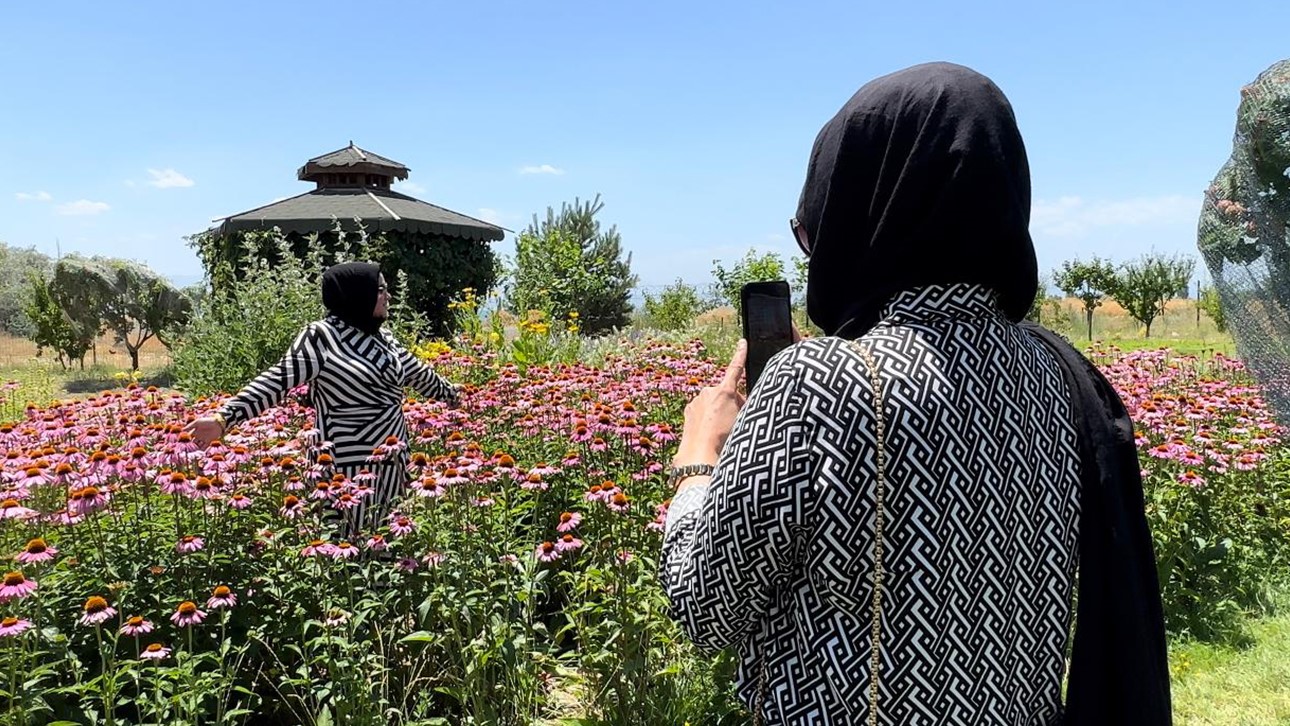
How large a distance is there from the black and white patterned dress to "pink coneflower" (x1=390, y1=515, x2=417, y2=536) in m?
1.72

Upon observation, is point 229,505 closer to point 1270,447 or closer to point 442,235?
point 1270,447

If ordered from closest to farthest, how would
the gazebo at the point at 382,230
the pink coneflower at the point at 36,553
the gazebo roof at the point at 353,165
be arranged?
the pink coneflower at the point at 36,553 < the gazebo at the point at 382,230 < the gazebo roof at the point at 353,165

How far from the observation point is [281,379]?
11.8ft

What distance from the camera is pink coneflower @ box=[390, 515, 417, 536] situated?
2677mm

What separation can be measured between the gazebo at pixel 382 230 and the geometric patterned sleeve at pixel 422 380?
31.5 feet

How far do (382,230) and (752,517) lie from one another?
14.5 m

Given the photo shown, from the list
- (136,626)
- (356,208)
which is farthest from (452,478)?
(356,208)

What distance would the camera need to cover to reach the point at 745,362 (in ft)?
4.35

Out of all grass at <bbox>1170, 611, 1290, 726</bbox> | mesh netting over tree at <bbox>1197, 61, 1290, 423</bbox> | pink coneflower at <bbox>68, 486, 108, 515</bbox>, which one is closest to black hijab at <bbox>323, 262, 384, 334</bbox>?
pink coneflower at <bbox>68, 486, 108, 515</bbox>

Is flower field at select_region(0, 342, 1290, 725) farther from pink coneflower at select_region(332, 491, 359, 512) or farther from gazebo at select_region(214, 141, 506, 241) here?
gazebo at select_region(214, 141, 506, 241)

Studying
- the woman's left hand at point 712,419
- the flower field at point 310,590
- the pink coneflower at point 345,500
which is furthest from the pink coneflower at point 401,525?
the woman's left hand at point 712,419

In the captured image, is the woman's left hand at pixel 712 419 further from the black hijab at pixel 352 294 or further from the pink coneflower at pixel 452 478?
the black hijab at pixel 352 294

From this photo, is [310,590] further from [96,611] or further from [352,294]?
[352,294]

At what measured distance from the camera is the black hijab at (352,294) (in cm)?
376
